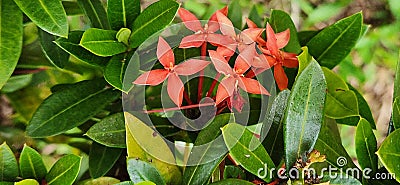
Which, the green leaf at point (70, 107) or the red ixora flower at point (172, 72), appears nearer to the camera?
the red ixora flower at point (172, 72)

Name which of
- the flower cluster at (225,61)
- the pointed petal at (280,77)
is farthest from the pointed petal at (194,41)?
the pointed petal at (280,77)

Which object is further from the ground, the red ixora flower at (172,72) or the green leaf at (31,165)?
the red ixora flower at (172,72)

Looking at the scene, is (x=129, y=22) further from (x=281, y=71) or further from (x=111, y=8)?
(x=281, y=71)

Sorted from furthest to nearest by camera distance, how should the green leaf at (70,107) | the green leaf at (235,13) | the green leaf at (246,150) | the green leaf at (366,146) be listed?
→ the green leaf at (235,13) → the green leaf at (70,107) → the green leaf at (366,146) → the green leaf at (246,150)

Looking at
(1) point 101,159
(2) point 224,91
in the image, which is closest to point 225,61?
(2) point 224,91

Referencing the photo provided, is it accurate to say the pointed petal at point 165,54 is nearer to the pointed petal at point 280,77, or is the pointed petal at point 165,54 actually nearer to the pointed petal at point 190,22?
the pointed petal at point 190,22

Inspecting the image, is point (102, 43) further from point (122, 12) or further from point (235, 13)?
point (235, 13)
